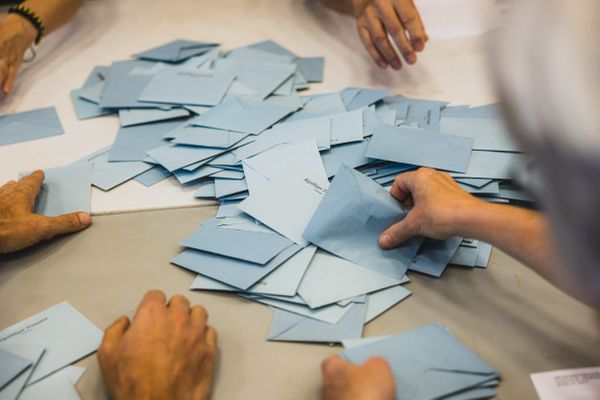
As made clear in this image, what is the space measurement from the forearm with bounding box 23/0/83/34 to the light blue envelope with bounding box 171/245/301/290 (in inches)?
38.2

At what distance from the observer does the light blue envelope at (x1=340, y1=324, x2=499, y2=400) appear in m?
0.78

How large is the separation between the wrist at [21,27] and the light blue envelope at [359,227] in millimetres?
1028

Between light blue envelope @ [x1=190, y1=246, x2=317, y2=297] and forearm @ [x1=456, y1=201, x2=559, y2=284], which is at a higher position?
forearm @ [x1=456, y1=201, x2=559, y2=284]

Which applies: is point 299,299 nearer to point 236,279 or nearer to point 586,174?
point 236,279

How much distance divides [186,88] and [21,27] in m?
0.52

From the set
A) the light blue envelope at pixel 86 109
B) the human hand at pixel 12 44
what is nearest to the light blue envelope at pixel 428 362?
the light blue envelope at pixel 86 109

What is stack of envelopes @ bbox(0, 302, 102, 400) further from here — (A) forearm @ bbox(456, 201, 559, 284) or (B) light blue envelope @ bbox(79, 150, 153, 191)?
(A) forearm @ bbox(456, 201, 559, 284)

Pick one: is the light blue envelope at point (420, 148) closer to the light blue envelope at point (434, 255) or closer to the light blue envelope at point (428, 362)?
the light blue envelope at point (434, 255)

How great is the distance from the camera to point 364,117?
48.3 inches

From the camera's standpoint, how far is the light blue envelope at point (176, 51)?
1562 millimetres

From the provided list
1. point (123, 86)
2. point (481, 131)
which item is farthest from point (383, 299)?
point (123, 86)

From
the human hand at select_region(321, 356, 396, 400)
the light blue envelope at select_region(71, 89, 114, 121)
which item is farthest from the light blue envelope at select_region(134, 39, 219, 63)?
the human hand at select_region(321, 356, 396, 400)

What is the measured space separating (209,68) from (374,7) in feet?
1.46

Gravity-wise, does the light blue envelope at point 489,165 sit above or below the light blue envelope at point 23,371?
above
